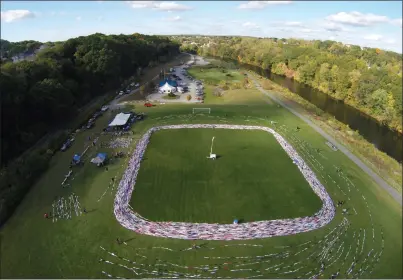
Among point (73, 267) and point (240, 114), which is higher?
point (240, 114)

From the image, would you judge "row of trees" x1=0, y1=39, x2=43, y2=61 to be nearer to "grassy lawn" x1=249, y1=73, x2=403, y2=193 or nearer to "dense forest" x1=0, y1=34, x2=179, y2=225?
"dense forest" x1=0, y1=34, x2=179, y2=225

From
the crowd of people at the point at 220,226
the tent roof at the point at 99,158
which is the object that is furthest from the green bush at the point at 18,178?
the crowd of people at the point at 220,226

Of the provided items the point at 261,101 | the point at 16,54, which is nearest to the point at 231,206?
the point at 261,101

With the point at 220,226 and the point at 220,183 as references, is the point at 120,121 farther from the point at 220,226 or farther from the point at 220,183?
the point at 220,226

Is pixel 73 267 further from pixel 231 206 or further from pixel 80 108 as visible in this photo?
pixel 80 108

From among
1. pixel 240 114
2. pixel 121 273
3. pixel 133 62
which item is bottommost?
pixel 121 273

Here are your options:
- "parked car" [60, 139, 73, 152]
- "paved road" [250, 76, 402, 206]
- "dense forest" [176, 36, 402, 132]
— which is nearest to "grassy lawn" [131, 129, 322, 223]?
"paved road" [250, 76, 402, 206]
